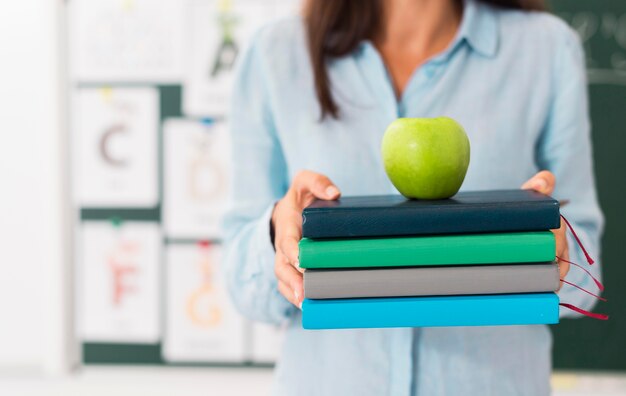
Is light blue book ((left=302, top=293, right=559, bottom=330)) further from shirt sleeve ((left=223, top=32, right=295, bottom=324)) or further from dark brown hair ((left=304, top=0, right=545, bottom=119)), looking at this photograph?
dark brown hair ((left=304, top=0, right=545, bottom=119))

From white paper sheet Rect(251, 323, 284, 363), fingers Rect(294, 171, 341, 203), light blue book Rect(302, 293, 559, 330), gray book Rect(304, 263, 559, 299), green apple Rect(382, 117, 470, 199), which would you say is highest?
green apple Rect(382, 117, 470, 199)

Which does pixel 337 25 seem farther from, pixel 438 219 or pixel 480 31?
pixel 438 219

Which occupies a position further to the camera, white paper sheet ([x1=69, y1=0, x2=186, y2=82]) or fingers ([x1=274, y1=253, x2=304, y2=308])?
white paper sheet ([x1=69, y1=0, x2=186, y2=82])

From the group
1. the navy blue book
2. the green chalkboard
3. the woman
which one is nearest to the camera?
the navy blue book

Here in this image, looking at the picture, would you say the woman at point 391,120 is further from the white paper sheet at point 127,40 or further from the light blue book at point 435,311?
the white paper sheet at point 127,40

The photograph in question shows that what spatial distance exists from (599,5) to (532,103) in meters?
0.72

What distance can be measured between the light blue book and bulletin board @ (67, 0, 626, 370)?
1.02 metres

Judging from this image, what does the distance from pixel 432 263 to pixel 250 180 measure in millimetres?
444

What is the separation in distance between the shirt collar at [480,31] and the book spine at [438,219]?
430 mm

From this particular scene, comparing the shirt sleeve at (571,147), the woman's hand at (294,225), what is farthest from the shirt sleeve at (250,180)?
the shirt sleeve at (571,147)

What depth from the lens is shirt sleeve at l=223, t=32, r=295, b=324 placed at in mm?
989

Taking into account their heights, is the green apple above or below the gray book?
above

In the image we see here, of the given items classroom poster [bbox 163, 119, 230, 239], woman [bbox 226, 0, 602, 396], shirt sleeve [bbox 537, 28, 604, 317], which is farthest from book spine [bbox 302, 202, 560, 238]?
classroom poster [bbox 163, 119, 230, 239]

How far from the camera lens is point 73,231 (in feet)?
5.61
